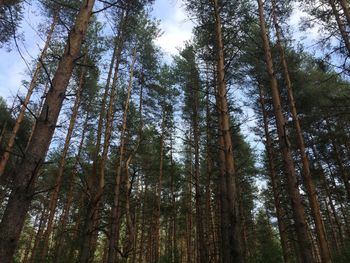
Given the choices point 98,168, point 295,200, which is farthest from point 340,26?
point 98,168

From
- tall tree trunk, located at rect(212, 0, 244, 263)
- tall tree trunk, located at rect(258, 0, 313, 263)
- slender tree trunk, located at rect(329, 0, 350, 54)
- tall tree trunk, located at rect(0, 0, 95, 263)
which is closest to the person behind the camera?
tall tree trunk, located at rect(0, 0, 95, 263)

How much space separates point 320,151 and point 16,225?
716 inches

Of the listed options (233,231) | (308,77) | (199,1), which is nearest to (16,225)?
(233,231)

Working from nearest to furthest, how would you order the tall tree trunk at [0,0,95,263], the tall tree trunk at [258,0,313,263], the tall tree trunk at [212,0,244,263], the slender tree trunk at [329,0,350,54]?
the tall tree trunk at [0,0,95,263], the tall tree trunk at [212,0,244,263], the tall tree trunk at [258,0,313,263], the slender tree trunk at [329,0,350,54]

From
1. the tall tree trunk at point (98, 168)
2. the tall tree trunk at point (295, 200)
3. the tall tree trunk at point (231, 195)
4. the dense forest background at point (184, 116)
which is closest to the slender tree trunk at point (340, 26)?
the dense forest background at point (184, 116)

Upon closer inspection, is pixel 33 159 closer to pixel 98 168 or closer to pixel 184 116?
pixel 98 168

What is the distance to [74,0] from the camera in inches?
381

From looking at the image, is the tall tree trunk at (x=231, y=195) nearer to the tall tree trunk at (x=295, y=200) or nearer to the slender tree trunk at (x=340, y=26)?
the tall tree trunk at (x=295, y=200)

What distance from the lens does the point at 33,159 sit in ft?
8.74

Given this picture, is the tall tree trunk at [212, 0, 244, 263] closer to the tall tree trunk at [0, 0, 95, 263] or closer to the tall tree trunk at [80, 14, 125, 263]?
the tall tree trunk at [80, 14, 125, 263]

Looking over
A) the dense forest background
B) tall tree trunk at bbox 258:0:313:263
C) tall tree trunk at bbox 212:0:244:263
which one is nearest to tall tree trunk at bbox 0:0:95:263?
the dense forest background

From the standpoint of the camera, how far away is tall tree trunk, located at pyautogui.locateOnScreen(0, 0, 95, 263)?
232 cm

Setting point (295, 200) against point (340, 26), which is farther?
point (340, 26)

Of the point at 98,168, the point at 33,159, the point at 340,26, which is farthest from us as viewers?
the point at 98,168
